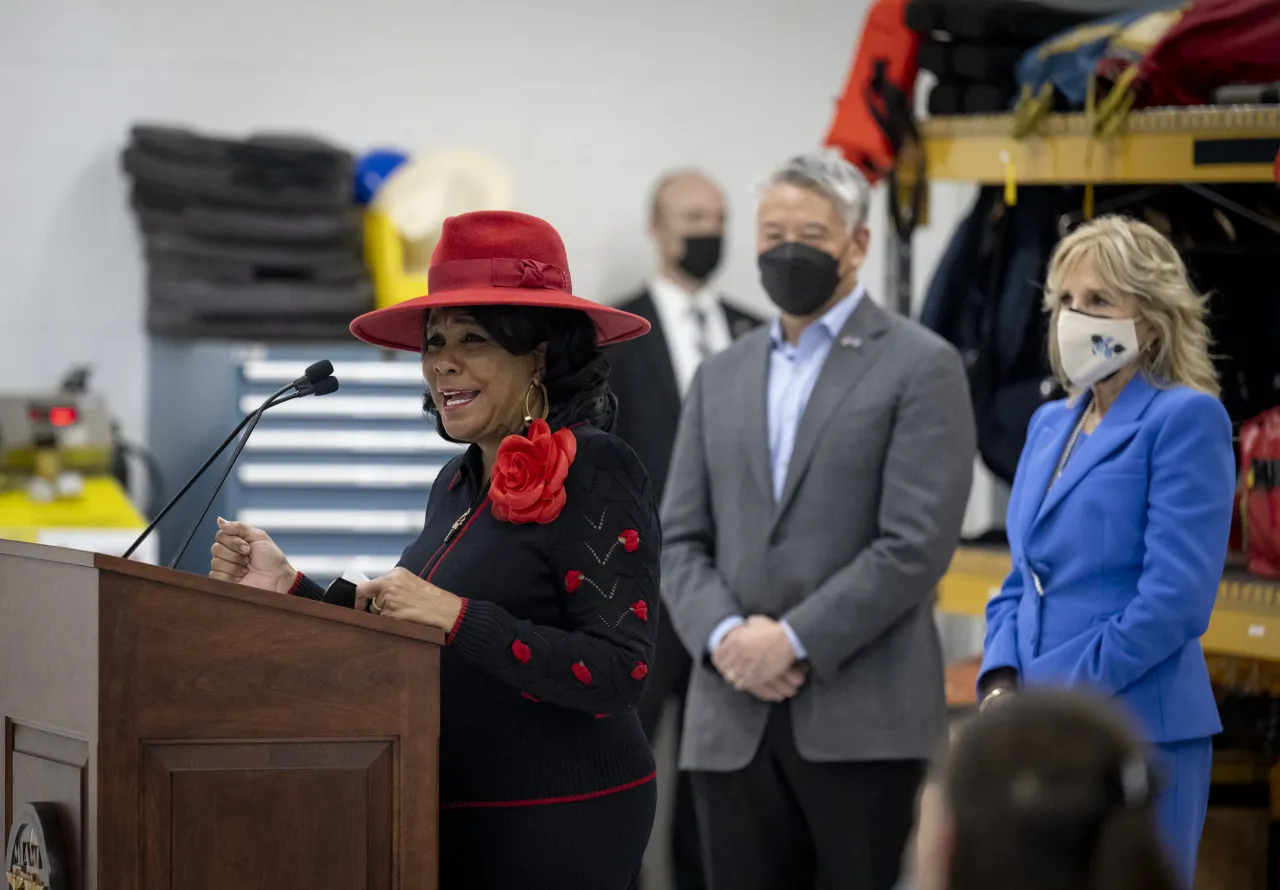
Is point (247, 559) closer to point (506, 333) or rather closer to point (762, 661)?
point (506, 333)

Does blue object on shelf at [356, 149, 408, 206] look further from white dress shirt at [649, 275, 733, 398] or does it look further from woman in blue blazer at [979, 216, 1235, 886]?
woman in blue blazer at [979, 216, 1235, 886]

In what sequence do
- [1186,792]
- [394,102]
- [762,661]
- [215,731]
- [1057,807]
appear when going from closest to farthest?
[1057,807] < [215,731] < [1186,792] < [762,661] < [394,102]

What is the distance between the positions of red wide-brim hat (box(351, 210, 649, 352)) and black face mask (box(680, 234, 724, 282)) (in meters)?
2.73

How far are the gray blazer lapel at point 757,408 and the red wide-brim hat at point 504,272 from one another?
82 centimetres

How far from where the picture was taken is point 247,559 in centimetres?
202

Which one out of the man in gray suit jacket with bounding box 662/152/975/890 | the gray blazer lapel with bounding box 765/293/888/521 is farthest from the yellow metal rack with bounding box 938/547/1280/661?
the gray blazer lapel with bounding box 765/293/888/521

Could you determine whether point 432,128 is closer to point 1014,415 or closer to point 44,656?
point 1014,415

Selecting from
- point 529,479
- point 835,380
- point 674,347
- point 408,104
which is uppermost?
point 408,104

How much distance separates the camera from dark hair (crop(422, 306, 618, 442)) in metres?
2.07

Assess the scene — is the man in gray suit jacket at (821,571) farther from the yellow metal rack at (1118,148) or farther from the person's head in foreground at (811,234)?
the yellow metal rack at (1118,148)

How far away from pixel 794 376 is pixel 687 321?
71.7 inches

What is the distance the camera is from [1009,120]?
3.55 m

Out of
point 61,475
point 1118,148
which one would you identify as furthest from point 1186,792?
point 61,475

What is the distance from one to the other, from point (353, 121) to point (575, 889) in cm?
354
